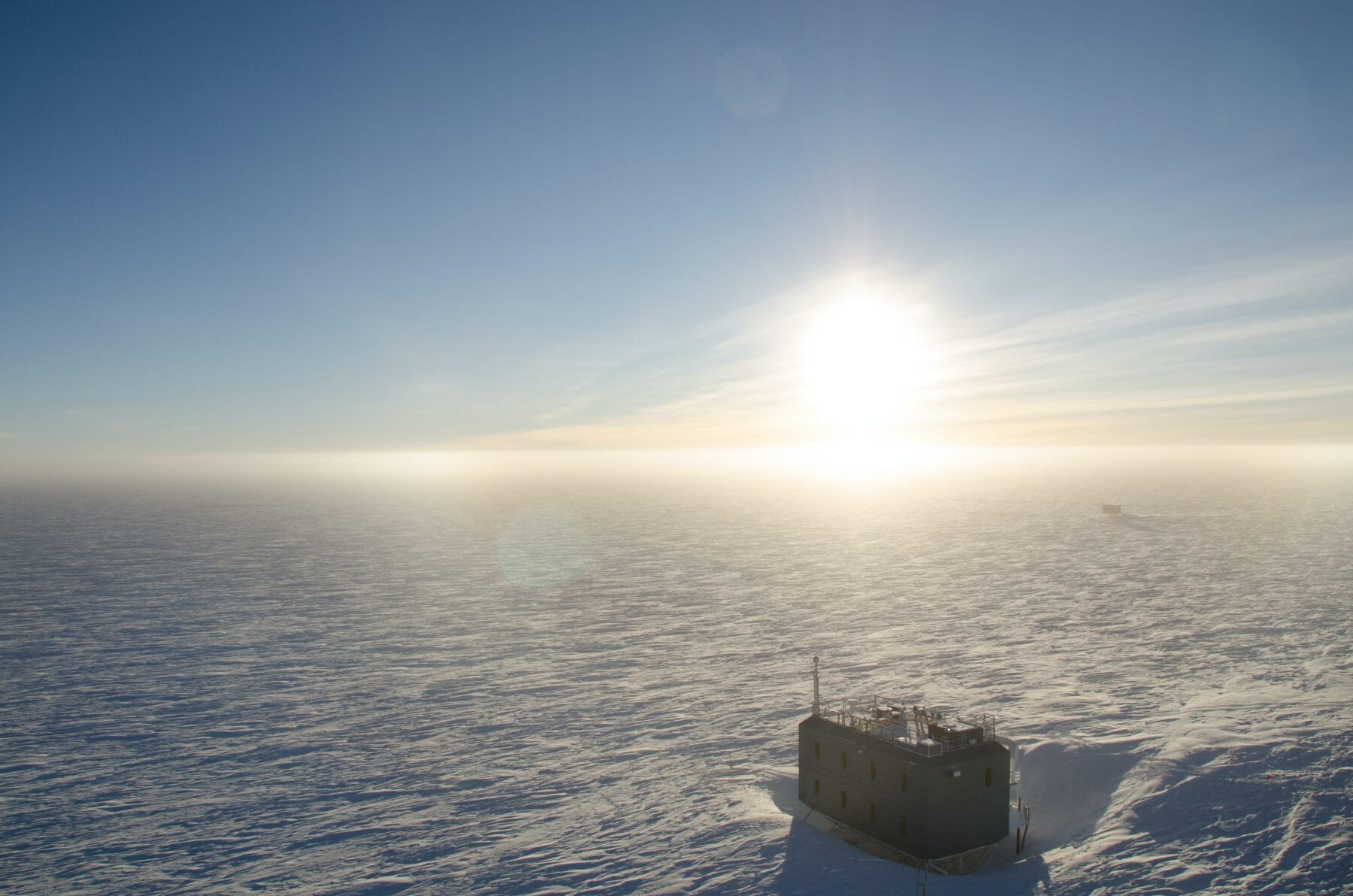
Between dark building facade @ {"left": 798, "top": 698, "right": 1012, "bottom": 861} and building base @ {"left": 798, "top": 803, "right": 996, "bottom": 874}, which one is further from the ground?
dark building facade @ {"left": 798, "top": 698, "right": 1012, "bottom": 861}

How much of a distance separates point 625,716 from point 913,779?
20.2 meters

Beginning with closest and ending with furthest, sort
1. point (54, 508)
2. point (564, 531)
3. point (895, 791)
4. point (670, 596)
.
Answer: point (895, 791), point (670, 596), point (564, 531), point (54, 508)

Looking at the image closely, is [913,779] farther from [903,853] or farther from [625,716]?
[625,716]

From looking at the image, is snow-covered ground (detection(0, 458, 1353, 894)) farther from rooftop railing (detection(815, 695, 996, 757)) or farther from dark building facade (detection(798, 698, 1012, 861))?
rooftop railing (detection(815, 695, 996, 757))

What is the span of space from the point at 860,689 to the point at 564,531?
330 feet

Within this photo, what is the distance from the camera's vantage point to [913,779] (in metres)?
30.4

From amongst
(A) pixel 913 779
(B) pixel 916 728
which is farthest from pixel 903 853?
(B) pixel 916 728

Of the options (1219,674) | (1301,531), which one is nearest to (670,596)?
(1219,674)

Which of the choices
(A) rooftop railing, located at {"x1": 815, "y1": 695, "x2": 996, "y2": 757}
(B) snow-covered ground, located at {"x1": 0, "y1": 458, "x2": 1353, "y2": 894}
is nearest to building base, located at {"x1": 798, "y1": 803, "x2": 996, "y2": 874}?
(B) snow-covered ground, located at {"x1": 0, "y1": 458, "x2": 1353, "y2": 894}

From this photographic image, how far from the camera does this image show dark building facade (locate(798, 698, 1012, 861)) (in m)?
30.2

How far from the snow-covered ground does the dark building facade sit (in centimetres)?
162

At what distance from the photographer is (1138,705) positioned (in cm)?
4584

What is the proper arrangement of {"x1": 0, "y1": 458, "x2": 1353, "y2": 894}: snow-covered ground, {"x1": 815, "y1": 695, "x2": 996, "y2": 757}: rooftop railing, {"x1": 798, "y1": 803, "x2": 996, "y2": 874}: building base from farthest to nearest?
{"x1": 815, "y1": 695, "x2": 996, "y2": 757}: rooftop railing, {"x1": 0, "y1": 458, "x2": 1353, "y2": 894}: snow-covered ground, {"x1": 798, "y1": 803, "x2": 996, "y2": 874}: building base

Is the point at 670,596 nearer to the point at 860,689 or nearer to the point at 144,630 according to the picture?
the point at 860,689
